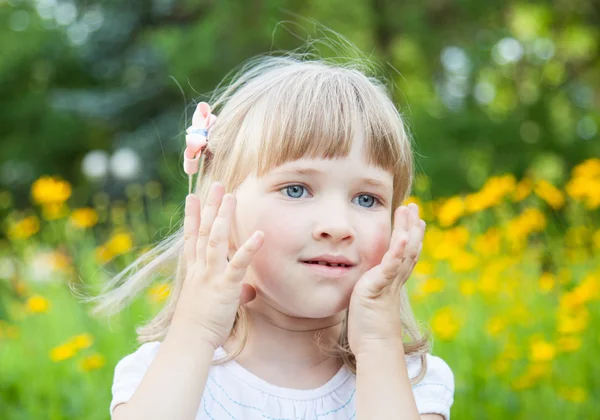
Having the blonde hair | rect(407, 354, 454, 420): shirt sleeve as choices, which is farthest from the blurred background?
rect(407, 354, 454, 420): shirt sleeve

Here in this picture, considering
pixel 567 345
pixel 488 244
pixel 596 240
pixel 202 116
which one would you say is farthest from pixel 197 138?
pixel 596 240

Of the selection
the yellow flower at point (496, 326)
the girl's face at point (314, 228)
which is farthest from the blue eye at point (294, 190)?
the yellow flower at point (496, 326)

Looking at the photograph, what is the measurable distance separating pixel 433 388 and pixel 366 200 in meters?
0.44

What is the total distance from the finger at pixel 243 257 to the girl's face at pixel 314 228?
0.07 metres

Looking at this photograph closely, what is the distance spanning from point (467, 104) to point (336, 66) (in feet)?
23.6

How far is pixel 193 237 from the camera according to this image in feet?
4.73

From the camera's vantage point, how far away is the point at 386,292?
4.66 ft

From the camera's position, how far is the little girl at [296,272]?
1.36 meters

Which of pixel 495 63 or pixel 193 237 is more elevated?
pixel 193 237

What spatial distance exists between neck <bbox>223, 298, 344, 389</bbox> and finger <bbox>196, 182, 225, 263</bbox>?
173 mm

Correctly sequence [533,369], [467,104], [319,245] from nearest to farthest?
[319,245] < [533,369] < [467,104]

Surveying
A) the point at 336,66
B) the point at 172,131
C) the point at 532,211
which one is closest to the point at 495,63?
the point at 172,131

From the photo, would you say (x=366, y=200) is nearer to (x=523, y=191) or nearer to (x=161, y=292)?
(x=161, y=292)

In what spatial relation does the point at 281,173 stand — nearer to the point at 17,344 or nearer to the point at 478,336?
the point at 478,336
